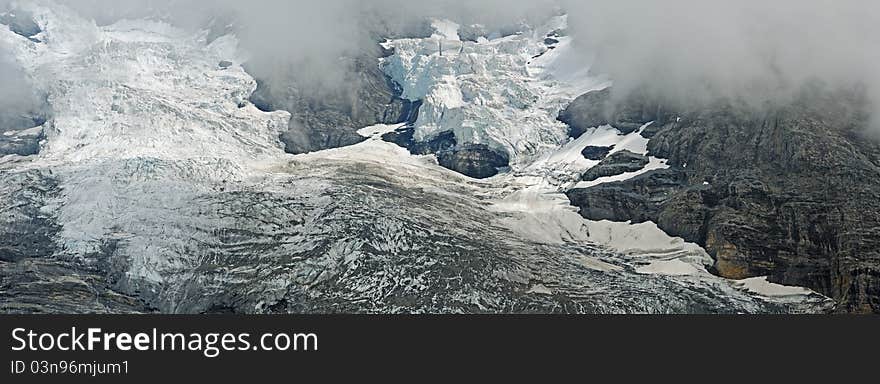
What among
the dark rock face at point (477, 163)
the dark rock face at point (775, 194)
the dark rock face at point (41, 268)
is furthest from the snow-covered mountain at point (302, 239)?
the dark rock face at point (477, 163)

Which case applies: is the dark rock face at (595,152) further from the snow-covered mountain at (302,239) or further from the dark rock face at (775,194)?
the dark rock face at (775,194)

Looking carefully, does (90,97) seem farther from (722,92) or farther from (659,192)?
(722,92)

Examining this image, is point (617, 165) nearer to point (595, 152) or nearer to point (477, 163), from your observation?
point (595, 152)

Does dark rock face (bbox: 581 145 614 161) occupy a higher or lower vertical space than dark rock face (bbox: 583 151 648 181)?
higher

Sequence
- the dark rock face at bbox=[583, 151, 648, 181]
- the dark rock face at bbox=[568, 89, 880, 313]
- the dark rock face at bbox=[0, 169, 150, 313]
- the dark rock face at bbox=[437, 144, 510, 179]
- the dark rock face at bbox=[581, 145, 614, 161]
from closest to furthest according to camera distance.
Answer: the dark rock face at bbox=[0, 169, 150, 313] → the dark rock face at bbox=[568, 89, 880, 313] → the dark rock face at bbox=[583, 151, 648, 181] → the dark rock face at bbox=[581, 145, 614, 161] → the dark rock face at bbox=[437, 144, 510, 179]

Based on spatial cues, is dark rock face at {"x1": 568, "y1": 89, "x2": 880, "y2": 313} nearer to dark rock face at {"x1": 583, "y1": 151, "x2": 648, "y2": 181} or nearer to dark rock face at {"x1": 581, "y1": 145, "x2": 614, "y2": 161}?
dark rock face at {"x1": 583, "y1": 151, "x2": 648, "y2": 181}

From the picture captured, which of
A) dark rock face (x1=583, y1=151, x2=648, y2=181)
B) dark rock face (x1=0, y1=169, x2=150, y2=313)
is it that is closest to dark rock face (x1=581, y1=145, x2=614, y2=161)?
dark rock face (x1=583, y1=151, x2=648, y2=181)
